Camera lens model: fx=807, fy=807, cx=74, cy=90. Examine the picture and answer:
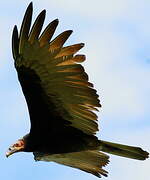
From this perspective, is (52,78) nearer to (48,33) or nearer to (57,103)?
(57,103)

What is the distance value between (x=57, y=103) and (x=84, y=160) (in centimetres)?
121

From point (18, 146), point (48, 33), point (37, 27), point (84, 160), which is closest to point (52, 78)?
point (48, 33)

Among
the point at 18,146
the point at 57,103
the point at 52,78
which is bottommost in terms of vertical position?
the point at 18,146

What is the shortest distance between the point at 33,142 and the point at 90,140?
93 centimetres

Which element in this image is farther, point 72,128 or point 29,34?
point 72,128

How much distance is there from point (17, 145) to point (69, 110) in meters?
1.09

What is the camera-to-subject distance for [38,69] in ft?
39.9

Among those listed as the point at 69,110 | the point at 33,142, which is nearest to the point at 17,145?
the point at 33,142

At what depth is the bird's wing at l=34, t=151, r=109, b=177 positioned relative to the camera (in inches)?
505

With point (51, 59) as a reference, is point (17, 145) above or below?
below

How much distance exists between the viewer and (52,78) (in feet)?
39.8

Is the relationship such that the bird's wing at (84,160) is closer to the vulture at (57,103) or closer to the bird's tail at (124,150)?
the vulture at (57,103)

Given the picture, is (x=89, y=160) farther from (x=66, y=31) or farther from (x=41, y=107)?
(x=66, y=31)

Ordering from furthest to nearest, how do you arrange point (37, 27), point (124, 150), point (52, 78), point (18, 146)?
point (18, 146)
point (124, 150)
point (52, 78)
point (37, 27)
